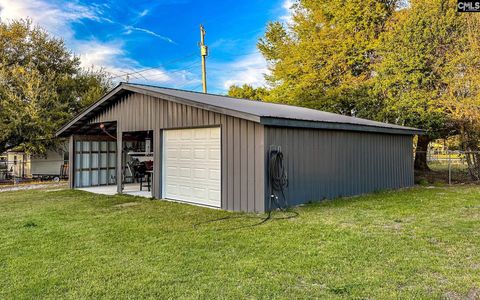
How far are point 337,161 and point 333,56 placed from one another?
30.0 ft

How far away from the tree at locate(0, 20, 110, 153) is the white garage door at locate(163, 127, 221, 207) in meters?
9.52

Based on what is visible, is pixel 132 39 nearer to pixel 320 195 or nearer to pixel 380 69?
pixel 380 69

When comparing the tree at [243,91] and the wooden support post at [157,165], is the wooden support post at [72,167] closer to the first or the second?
the wooden support post at [157,165]

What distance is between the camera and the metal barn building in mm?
6965

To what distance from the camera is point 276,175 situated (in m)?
6.84

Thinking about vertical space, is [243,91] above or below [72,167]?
above

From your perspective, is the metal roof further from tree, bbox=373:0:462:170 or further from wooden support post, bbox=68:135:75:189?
tree, bbox=373:0:462:170

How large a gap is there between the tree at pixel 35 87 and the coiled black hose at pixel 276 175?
12.6 m

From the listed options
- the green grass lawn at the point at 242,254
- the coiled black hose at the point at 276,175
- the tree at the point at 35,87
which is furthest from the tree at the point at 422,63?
the tree at the point at 35,87

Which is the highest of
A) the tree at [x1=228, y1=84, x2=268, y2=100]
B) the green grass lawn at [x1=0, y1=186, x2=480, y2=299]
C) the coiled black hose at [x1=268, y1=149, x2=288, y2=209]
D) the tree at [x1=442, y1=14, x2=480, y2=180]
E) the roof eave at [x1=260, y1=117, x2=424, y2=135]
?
the tree at [x1=228, y1=84, x2=268, y2=100]

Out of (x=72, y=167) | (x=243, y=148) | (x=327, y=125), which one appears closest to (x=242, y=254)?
(x=243, y=148)

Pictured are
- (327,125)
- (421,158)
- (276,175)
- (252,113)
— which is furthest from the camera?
(421,158)

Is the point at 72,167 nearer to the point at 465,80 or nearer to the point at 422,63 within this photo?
the point at 422,63

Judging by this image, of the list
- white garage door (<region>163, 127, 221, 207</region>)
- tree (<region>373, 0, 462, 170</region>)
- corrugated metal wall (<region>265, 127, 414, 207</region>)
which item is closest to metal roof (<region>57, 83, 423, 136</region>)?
corrugated metal wall (<region>265, 127, 414, 207</region>)
